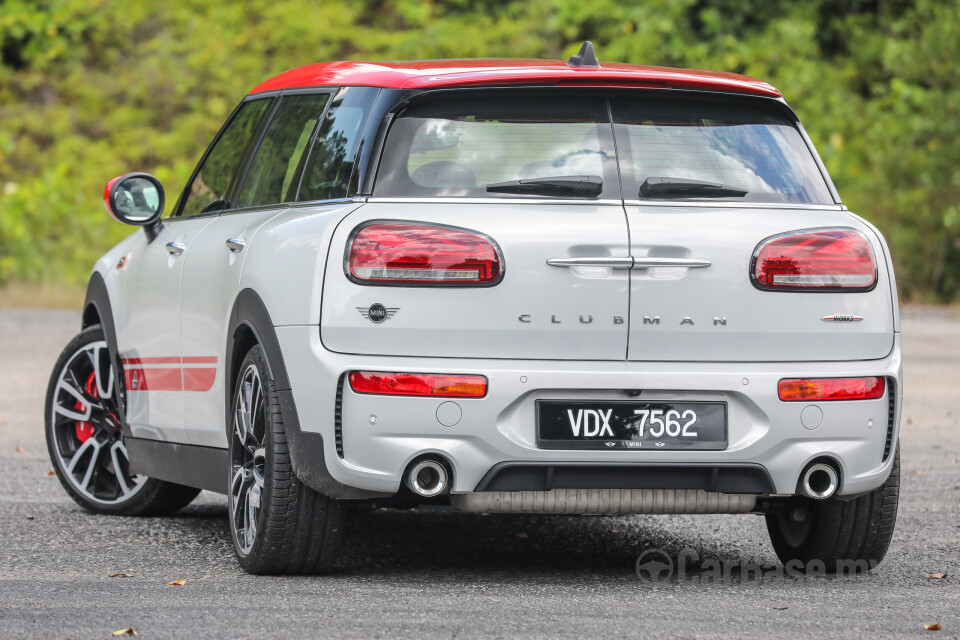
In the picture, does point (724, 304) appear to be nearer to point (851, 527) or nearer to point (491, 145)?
point (491, 145)

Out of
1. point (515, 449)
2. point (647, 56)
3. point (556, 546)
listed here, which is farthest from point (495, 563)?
point (647, 56)

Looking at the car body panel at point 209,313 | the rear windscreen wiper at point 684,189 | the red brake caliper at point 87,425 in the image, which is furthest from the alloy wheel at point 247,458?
the red brake caliper at point 87,425

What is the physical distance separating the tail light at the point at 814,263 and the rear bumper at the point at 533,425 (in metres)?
0.25

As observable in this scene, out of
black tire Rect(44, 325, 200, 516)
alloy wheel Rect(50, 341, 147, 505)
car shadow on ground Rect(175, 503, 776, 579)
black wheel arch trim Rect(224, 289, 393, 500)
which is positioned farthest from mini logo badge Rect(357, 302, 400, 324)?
alloy wheel Rect(50, 341, 147, 505)

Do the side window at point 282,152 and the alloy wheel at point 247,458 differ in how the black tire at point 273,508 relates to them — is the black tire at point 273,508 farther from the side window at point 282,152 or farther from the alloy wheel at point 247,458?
the side window at point 282,152

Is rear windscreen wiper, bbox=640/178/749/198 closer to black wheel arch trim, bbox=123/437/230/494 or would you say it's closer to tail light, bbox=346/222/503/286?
tail light, bbox=346/222/503/286

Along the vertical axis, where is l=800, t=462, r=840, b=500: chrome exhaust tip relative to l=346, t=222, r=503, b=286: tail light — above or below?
below

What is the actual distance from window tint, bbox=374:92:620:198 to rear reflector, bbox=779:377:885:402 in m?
0.81

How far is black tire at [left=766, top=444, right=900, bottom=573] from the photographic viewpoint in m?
5.54

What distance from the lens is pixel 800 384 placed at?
4988 mm

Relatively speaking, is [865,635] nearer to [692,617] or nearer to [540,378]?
[692,617]

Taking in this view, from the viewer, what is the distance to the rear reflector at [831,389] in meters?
4.98

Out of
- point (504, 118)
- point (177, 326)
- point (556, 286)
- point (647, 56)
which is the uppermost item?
point (504, 118)

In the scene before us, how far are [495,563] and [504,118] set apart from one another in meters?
1.65
